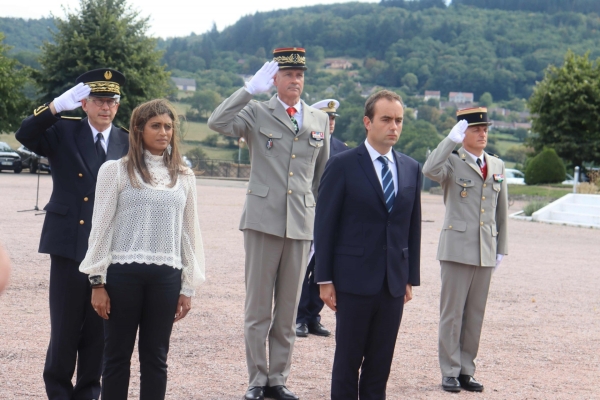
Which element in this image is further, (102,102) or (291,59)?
(291,59)

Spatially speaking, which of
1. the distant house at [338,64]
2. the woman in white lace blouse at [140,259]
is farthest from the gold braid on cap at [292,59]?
the distant house at [338,64]

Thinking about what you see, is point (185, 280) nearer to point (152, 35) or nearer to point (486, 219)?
point (486, 219)

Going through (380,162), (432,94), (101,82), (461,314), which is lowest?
(461,314)

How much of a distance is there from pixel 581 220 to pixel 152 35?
29.4 m

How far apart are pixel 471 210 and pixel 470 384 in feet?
4.42

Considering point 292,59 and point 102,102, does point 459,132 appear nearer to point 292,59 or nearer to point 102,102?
point 292,59

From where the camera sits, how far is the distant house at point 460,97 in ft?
410

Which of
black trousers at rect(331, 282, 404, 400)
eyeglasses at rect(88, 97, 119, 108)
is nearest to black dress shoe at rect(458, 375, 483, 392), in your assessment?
black trousers at rect(331, 282, 404, 400)

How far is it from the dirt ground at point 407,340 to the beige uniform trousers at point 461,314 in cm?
24

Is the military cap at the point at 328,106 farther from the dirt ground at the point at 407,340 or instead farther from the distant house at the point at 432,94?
the distant house at the point at 432,94

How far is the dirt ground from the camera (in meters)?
5.98

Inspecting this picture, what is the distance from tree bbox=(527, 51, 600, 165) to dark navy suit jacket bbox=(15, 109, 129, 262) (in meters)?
37.6

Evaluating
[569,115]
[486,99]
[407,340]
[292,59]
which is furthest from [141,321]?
[486,99]

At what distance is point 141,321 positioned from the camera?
4.34m
